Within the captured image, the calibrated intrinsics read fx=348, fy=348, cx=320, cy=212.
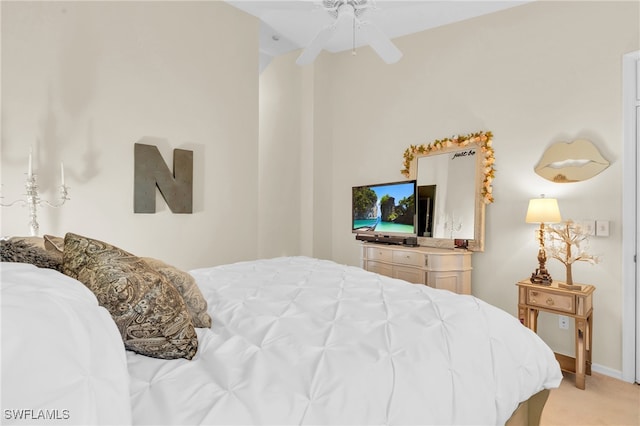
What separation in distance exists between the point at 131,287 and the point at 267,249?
10.8ft

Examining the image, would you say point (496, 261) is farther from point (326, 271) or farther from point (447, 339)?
point (447, 339)

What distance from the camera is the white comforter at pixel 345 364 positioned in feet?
2.76

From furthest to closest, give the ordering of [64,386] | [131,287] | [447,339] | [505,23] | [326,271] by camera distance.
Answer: [505,23]
[326,271]
[447,339]
[131,287]
[64,386]

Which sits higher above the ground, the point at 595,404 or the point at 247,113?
the point at 247,113

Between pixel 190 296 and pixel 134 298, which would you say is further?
pixel 190 296

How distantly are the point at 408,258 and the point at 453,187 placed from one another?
84cm

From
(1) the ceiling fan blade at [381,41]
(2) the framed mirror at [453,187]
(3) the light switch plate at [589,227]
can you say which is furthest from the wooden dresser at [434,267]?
(1) the ceiling fan blade at [381,41]

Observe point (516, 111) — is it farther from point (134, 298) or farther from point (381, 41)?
point (134, 298)

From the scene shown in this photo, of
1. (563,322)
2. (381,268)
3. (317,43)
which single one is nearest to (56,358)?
(317,43)

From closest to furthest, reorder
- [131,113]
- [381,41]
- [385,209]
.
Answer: [381,41] → [131,113] → [385,209]

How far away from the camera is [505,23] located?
324 centimetres

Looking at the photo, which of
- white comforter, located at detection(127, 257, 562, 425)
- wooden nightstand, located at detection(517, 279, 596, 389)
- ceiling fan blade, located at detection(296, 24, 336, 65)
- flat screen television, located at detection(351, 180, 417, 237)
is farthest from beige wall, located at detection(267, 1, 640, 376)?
white comforter, located at detection(127, 257, 562, 425)

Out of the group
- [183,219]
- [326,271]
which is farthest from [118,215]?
[326,271]

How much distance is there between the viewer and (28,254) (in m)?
1.06
